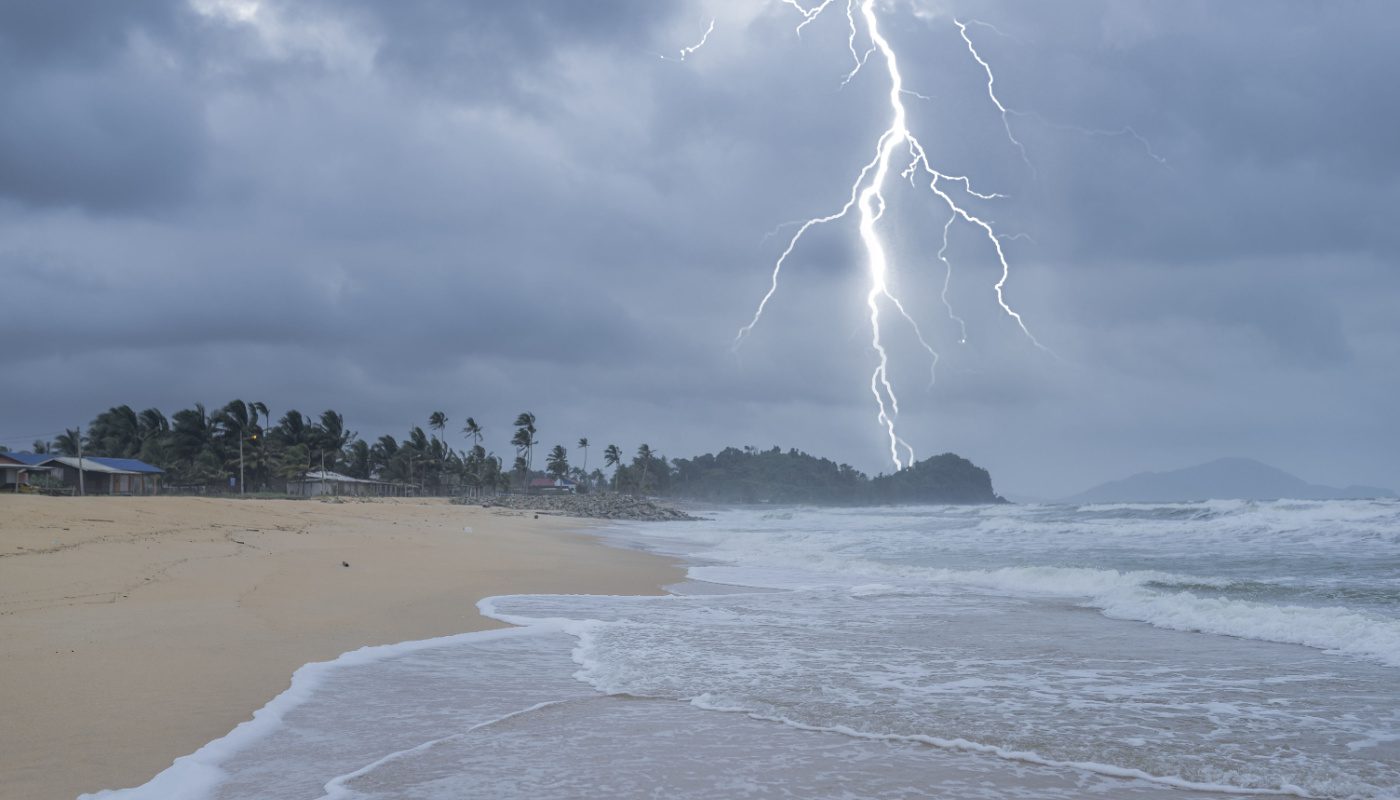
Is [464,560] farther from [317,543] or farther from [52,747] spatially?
[52,747]

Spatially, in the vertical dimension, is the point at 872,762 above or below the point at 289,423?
below

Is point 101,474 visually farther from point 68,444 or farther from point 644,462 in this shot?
point 644,462

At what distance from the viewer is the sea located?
4699 millimetres

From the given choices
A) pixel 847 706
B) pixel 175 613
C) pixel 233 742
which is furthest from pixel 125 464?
pixel 847 706

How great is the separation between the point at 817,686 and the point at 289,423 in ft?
275

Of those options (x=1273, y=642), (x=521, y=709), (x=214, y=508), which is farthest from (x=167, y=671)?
(x=214, y=508)

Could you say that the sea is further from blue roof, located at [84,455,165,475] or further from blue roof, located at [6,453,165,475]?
blue roof, located at [84,455,165,475]

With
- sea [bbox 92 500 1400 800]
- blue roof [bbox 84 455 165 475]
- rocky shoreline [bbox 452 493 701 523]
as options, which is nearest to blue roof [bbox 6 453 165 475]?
blue roof [bbox 84 455 165 475]

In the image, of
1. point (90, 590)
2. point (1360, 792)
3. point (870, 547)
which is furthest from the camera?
point (870, 547)

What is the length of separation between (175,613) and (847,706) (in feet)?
21.9

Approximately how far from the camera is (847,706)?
643cm

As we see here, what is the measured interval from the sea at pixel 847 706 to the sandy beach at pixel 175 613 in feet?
1.47

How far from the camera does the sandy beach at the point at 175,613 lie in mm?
4812

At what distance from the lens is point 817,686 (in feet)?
23.3
